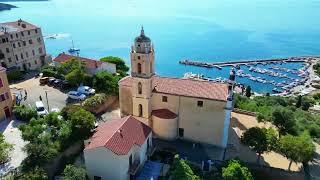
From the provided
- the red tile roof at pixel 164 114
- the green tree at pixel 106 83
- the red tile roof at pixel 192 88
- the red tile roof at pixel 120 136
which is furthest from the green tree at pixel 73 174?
the green tree at pixel 106 83

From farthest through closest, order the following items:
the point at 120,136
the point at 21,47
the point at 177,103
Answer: the point at 21,47
the point at 177,103
the point at 120,136

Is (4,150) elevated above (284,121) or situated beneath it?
elevated above

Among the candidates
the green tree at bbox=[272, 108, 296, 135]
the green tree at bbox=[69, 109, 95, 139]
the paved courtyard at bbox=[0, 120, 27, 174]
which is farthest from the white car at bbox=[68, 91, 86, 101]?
the green tree at bbox=[272, 108, 296, 135]

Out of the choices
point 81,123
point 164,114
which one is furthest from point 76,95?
point 164,114

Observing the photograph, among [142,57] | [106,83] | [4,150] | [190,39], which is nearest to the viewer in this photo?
[4,150]

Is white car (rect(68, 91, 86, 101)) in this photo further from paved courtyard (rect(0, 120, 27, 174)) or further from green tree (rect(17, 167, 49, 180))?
green tree (rect(17, 167, 49, 180))

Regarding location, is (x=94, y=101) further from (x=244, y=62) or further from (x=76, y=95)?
(x=244, y=62)

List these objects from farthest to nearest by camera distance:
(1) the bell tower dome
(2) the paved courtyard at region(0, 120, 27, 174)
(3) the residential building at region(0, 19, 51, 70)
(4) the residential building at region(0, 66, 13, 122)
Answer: (3) the residential building at region(0, 19, 51, 70), (4) the residential building at region(0, 66, 13, 122), (1) the bell tower dome, (2) the paved courtyard at region(0, 120, 27, 174)
